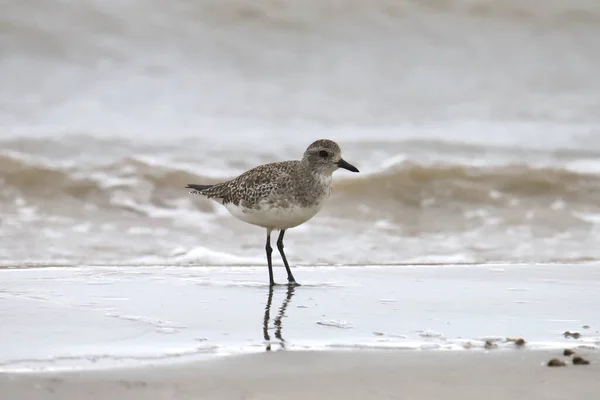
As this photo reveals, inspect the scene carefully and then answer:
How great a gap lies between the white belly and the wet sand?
2.25 m

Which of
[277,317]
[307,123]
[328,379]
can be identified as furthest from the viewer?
[307,123]

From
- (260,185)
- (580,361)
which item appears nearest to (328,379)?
(580,361)

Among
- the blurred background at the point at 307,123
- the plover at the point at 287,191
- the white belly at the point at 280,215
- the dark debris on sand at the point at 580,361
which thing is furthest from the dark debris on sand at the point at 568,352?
the blurred background at the point at 307,123

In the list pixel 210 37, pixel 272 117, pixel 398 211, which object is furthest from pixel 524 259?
pixel 210 37

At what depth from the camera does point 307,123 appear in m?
12.4

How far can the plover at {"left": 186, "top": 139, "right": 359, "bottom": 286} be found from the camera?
6398 mm

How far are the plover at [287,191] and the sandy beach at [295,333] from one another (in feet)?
1.44

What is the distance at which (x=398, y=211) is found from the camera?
9.69 metres

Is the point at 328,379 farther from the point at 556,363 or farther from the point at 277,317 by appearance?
the point at 277,317

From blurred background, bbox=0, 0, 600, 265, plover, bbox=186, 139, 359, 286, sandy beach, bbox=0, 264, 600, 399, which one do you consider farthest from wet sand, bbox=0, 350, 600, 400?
blurred background, bbox=0, 0, 600, 265

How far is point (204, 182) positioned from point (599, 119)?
5.92 meters

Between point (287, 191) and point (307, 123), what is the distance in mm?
6043

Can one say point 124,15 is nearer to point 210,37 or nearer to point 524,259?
point 210,37

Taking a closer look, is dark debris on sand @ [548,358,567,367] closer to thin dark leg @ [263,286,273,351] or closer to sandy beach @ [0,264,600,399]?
sandy beach @ [0,264,600,399]
